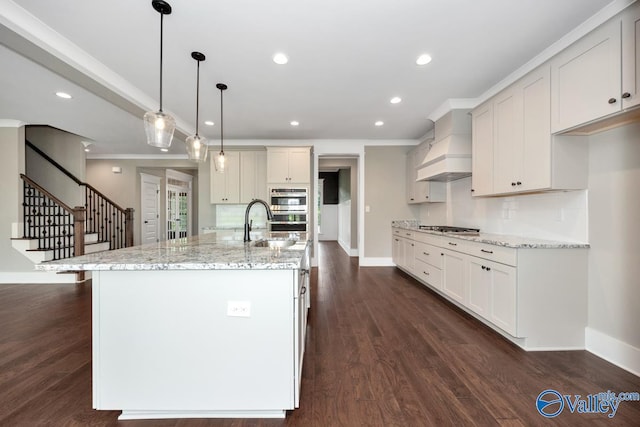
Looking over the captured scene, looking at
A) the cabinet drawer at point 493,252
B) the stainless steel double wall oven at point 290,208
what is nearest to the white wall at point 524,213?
the cabinet drawer at point 493,252

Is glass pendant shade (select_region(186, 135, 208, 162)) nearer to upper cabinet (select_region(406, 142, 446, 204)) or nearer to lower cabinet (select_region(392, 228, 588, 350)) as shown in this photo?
lower cabinet (select_region(392, 228, 588, 350))

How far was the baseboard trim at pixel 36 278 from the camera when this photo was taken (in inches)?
171

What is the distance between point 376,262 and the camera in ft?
18.9

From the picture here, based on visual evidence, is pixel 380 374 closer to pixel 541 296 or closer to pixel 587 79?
pixel 541 296

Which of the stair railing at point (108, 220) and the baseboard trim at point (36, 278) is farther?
the stair railing at point (108, 220)

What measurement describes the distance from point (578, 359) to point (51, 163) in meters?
7.79

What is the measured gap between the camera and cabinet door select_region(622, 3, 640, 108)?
1.75 m

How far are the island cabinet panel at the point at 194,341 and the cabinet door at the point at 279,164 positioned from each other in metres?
3.95

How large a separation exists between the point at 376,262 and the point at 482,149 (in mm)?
3129

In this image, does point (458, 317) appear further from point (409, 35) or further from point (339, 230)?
point (339, 230)

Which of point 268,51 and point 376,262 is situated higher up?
point 268,51

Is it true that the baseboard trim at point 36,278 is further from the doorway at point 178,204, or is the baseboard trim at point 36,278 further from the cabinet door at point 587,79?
the cabinet door at point 587,79

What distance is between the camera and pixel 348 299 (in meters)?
3.63

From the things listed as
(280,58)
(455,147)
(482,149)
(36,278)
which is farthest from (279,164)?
(36,278)
